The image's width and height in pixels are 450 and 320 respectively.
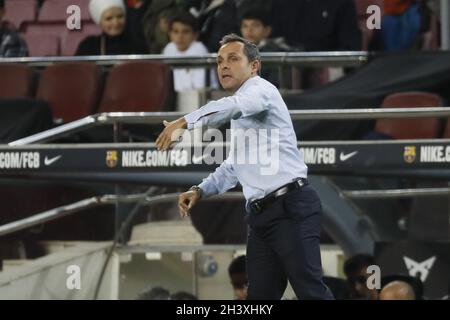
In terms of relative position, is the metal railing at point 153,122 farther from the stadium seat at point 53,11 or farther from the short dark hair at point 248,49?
the stadium seat at point 53,11

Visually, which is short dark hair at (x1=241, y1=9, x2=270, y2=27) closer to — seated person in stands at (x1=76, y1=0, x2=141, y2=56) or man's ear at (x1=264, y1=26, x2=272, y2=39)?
man's ear at (x1=264, y1=26, x2=272, y2=39)

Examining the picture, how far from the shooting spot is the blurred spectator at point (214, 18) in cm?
1117

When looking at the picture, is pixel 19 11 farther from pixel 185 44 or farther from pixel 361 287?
pixel 361 287

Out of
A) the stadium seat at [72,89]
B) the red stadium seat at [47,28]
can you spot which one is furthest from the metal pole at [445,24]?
the red stadium seat at [47,28]

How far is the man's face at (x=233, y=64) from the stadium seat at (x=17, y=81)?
176 inches

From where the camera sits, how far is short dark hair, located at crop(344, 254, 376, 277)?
31.4ft

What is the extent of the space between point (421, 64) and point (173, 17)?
2.12m

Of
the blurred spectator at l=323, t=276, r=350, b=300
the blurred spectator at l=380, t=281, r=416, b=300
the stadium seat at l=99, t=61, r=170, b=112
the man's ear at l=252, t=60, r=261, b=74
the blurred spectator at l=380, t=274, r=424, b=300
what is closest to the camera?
the man's ear at l=252, t=60, r=261, b=74

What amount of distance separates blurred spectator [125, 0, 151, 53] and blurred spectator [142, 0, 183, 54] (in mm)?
45

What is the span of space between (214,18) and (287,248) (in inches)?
191

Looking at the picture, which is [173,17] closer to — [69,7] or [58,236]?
[69,7]

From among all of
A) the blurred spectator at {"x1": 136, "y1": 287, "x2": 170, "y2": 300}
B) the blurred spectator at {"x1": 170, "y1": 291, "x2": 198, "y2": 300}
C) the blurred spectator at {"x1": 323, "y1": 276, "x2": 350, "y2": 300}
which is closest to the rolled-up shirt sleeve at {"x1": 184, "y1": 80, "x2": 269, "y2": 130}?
the blurred spectator at {"x1": 323, "y1": 276, "x2": 350, "y2": 300}

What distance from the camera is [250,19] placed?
10781 mm
